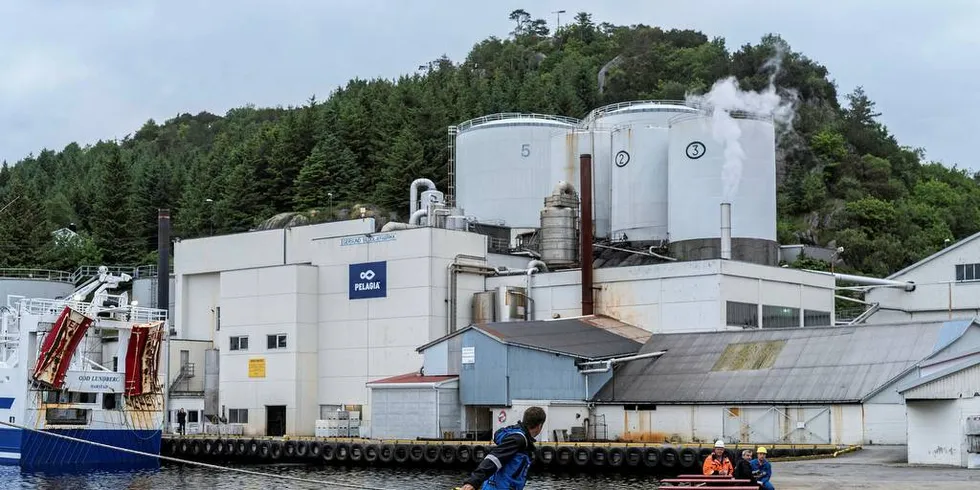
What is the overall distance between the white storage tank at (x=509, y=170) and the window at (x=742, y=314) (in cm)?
2105

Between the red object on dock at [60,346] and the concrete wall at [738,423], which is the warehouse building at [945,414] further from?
the red object on dock at [60,346]

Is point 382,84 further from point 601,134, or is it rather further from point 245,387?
point 245,387

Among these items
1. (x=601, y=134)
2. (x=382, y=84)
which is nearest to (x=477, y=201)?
(x=601, y=134)

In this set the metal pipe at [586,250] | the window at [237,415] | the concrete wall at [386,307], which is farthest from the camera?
the window at [237,415]

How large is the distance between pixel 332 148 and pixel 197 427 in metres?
53.4

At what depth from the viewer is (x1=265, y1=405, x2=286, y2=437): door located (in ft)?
222

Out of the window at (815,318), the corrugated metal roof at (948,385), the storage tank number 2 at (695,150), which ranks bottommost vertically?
the corrugated metal roof at (948,385)

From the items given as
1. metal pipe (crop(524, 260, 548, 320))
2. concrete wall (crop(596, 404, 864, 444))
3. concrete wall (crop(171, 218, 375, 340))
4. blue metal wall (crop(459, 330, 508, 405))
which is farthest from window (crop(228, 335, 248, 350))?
concrete wall (crop(596, 404, 864, 444))

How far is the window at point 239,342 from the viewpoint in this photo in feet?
230

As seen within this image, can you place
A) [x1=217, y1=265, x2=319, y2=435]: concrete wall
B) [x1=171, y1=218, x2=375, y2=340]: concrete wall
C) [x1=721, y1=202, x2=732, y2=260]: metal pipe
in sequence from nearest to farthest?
1. [x1=721, y1=202, x2=732, y2=260]: metal pipe
2. [x1=217, y1=265, x2=319, y2=435]: concrete wall
3. [x1=171, y1=218, x2=375, y2=340]: concrete wall

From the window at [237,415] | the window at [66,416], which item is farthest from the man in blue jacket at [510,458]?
the window at [237,415]

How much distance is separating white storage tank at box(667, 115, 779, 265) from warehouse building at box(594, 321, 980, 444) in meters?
12.8

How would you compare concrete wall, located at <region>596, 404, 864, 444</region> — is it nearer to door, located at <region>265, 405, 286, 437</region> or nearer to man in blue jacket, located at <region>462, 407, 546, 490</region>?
door, located at <region>265, 405, 286, 437</region>

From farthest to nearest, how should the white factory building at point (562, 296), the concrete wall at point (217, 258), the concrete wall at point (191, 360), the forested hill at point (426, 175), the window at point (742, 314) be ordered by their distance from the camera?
the forested hill at point (426, 175)
the concrete wall at point (191, 360)
the concrete wall at point (217, 258)
the window at point (742, 314)
the white factory building at point (562, 296)
